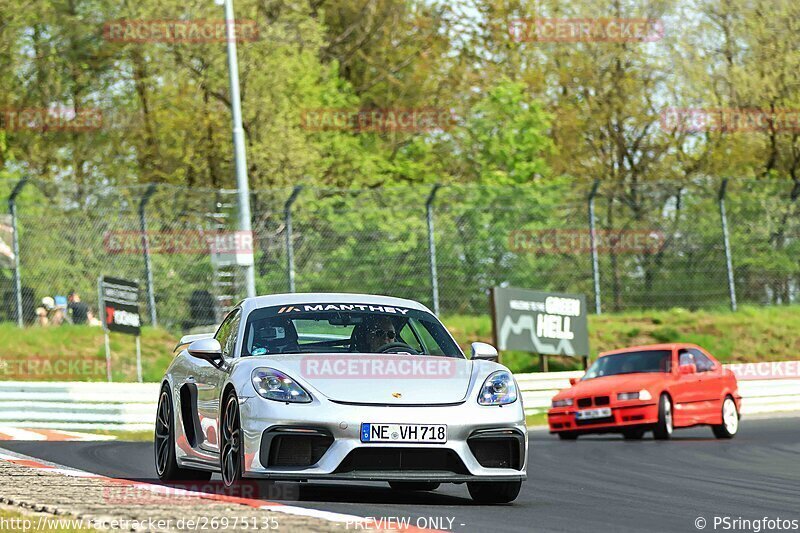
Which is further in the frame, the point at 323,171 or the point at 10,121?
the point at 323,171

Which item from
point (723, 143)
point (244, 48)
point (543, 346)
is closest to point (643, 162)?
point (723, 143)

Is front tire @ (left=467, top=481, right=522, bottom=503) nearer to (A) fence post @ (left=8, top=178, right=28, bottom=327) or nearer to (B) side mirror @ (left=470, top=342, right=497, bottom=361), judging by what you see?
(B) side mirror @ (left=470, top=342, right=497, bottom=361)

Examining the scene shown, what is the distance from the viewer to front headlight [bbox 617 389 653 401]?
18359 mm

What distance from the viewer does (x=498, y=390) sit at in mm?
9133

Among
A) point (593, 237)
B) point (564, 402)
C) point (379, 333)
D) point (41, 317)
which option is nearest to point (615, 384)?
point (564, 402)

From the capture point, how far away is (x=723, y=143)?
41969 mm

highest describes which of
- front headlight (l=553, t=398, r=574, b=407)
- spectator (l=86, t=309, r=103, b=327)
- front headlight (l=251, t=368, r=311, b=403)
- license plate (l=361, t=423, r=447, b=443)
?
front headlight (l=251, t=368, r=311, b=403)

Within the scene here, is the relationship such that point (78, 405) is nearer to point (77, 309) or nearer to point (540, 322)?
point (77, 309)

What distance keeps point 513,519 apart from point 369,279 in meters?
18.7

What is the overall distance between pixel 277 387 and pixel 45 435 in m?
9.39

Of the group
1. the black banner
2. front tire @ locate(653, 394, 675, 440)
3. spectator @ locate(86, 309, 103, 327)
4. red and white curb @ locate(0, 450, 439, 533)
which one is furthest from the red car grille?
spectator @ locate(86, 309, 103, 327)

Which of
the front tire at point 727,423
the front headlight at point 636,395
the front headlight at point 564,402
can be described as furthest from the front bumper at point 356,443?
the front tire at point 727,423

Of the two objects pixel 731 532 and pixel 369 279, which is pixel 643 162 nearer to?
pixel 369 279

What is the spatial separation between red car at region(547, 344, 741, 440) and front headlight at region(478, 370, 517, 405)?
9394 mm
